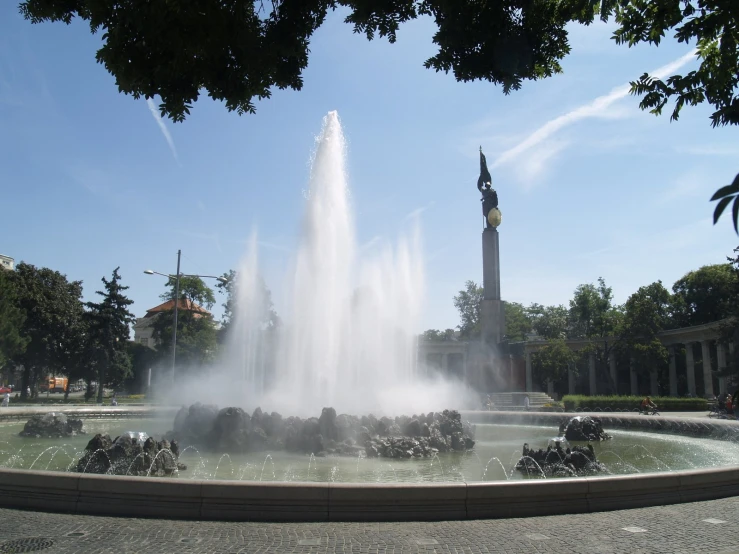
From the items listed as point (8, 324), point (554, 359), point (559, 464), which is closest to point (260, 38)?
point (559, 464)

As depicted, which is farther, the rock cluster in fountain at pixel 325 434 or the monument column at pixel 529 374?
the monument column at pixel 529 374

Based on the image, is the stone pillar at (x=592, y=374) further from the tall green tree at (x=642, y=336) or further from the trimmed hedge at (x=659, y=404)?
the trimmed hedge at (x=659, y=404)

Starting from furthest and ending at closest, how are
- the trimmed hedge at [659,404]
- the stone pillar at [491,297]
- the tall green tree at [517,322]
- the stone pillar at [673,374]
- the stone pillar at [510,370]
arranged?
the tall green tree at [517,322] < the stone pillar at [673,374] < the stone pillar at [491,297] < the stone pillar at [510,370] < the trimmed hedge at [659,404]

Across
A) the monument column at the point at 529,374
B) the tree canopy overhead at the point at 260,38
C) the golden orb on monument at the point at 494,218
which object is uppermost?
the golden orb on monument at the point at 494,218

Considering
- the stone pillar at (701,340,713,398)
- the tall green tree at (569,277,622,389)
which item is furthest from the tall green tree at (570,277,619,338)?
the stone pillar at (701,340,713,398)

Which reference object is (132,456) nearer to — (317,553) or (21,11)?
(317,553)

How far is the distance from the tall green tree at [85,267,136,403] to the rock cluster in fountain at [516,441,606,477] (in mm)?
48232

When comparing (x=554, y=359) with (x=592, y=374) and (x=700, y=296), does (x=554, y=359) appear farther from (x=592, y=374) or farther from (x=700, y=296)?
(x=700, y=296)

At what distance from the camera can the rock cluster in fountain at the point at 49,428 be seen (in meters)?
21.0

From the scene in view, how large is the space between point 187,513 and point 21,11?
6.33 m

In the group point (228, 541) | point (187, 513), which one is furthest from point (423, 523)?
point (187, 513)

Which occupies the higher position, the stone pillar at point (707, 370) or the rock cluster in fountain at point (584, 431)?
the stone pillar at point (707, 370)

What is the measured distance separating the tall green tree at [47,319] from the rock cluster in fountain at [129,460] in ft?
146

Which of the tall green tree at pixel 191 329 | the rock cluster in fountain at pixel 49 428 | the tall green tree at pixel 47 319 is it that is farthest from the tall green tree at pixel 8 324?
the rock cluster in fountain at pixel 49 428
